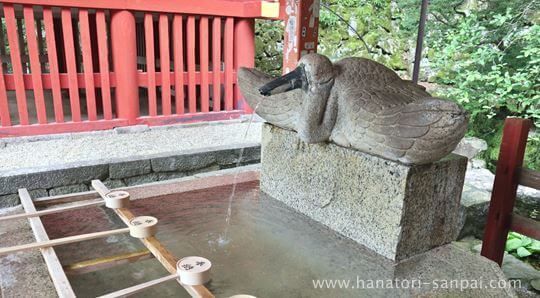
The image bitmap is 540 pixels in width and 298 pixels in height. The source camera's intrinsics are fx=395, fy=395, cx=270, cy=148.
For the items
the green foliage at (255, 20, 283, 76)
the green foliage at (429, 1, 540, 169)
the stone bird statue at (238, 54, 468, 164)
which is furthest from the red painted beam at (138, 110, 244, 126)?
the green foliage at (429, 1, 540, 169)

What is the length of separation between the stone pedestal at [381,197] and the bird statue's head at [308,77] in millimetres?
371

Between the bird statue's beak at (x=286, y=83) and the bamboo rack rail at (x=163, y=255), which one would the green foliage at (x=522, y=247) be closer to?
the bird statue's beak at (x=286, y=83)

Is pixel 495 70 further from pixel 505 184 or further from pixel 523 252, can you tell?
pixel 505 184

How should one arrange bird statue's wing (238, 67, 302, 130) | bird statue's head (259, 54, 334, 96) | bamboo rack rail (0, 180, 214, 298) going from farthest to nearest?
bird statue's wing (238, 67, 302, 130) → bird statue's head (259, 54, 334, 96) → bamboo rack rail (0, 180, 214, 298)

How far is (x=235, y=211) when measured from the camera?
8.66 feet

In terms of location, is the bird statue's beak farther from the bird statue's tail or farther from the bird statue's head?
the bird statue's tail

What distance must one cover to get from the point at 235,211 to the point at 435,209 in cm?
124

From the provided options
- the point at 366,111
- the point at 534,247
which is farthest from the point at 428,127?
the point at 534,247

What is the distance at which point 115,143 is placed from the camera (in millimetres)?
4793

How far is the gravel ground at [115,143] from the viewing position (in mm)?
4133

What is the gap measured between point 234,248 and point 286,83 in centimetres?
96

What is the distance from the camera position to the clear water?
5.95 feet

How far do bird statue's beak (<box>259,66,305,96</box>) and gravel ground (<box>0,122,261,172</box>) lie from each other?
7.69 feet

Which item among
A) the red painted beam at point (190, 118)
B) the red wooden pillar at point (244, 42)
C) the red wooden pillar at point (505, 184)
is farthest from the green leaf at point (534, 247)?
the red painted beam at point (190, 118)
